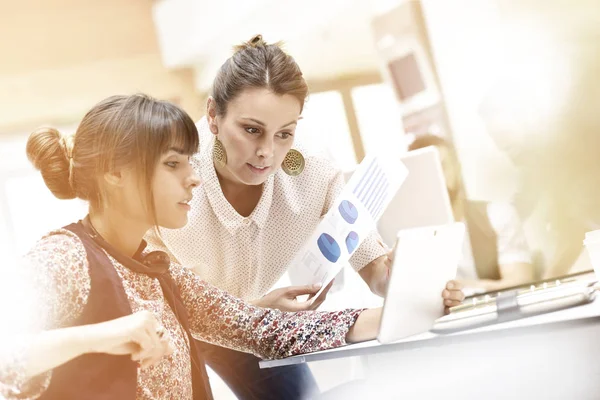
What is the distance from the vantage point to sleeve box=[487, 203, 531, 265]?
2605 millimetres

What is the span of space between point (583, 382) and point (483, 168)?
1631 millimetres

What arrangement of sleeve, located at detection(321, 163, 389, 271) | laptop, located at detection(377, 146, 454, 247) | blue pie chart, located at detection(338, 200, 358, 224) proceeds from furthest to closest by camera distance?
1. laptop, located at detection(377, 146, 454, 247)
2. sleeve, located at detection(321, 163, 389, 271)
3. blue pie chart, located at detection(338, 200, 358, 224)

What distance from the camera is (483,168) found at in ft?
8.37

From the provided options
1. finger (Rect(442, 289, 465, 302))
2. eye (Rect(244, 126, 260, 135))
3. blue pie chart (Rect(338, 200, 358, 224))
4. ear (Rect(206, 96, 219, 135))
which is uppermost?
ear (Rect(206, 96, 219, 135))

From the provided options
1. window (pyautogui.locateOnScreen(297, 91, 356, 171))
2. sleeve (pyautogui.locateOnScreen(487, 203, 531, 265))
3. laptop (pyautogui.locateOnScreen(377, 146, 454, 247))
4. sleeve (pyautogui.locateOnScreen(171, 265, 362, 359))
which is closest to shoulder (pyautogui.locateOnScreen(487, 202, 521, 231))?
sleeve (pyautogui.locateOnScreen(487, 203, 531, 265))

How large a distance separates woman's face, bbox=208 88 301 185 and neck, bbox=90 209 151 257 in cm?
35

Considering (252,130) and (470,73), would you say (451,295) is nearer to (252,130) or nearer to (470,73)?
(252,130)

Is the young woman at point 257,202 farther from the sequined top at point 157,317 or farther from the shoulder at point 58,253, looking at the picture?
the shoulder at point 58,253

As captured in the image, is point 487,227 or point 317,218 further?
point 487,227

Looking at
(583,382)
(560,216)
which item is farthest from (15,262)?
(560,216)

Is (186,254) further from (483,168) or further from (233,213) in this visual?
(483,168)

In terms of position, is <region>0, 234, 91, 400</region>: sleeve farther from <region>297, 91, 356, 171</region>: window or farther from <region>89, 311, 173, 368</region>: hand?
<region>297, 91, 356, 171</region>: window

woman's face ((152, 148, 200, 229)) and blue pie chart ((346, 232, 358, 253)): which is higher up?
woman's face ((152, 148, 200, 229))

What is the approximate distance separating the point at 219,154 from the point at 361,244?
386mm
